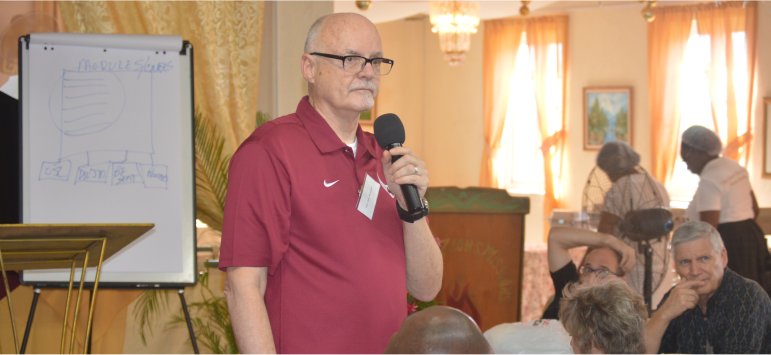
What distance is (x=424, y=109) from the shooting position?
505 inches

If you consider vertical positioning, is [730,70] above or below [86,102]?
above

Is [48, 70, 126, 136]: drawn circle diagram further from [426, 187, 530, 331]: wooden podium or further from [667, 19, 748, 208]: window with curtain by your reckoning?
[667, 19, 748, 208]: window with curtain

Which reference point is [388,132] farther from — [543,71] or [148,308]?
[543,71]

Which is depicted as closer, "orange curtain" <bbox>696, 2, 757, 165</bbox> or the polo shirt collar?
the polo shirt collar

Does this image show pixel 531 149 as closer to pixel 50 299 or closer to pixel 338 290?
pixel 50 299

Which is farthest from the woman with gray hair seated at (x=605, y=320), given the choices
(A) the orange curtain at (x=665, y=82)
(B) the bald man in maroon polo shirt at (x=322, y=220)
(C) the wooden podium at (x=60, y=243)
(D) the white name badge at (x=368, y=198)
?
(A) the orange curtain at (x=665, y=82)

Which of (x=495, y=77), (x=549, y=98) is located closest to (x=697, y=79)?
(x=549, y=98)

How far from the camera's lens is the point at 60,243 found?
2.47m

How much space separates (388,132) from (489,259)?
10.4 feet

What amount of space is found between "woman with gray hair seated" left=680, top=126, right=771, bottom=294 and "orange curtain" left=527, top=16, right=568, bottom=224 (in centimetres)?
575

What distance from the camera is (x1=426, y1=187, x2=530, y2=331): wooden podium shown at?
496cm

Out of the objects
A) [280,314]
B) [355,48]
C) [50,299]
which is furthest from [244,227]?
[50,299]

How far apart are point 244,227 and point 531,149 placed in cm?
1027

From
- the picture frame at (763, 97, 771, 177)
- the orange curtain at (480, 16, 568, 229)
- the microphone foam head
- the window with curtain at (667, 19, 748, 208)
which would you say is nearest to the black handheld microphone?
the microphone foam head
